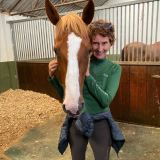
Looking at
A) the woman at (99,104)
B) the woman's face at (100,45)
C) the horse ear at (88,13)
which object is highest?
the horse ear at (88,13)

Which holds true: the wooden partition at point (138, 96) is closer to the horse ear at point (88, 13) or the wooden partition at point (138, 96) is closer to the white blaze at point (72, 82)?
the horse ear at point (88, 13)

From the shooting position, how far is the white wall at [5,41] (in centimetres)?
387

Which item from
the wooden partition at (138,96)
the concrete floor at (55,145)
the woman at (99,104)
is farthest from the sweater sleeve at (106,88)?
the wooden partition at (138,96)

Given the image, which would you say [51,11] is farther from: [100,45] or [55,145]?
[55,145]

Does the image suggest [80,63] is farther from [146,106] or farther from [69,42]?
[146,106]

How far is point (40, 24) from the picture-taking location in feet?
12.0

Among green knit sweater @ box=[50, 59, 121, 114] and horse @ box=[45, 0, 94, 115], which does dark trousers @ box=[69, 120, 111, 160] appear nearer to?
green knit sweater @ box=[50, 59, 121, 114]

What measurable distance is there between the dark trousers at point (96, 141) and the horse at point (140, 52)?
1.69m

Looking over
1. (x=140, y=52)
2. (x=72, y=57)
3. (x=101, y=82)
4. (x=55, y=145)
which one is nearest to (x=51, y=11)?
(x=72, y=57)

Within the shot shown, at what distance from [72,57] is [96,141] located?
48 cm

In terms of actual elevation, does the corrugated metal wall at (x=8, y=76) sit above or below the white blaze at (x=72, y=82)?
below

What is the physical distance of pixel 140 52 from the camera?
8.68 feet

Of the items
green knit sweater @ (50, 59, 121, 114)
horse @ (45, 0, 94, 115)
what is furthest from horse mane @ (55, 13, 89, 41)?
green knit sweater @ (50, 59, 121, 114)

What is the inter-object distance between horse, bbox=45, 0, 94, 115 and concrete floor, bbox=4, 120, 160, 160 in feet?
4.32
